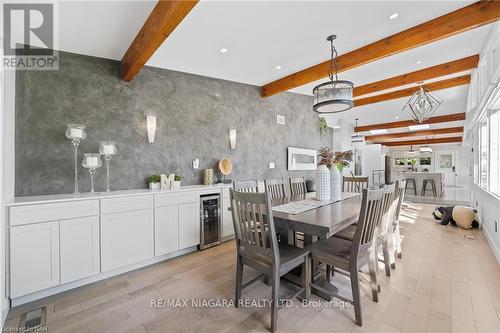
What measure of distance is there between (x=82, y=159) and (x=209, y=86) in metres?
2.26

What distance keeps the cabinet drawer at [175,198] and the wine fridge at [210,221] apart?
15 centimetres

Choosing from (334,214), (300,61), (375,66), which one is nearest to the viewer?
(334,214)

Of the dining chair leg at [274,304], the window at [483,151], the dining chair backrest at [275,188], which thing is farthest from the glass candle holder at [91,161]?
the window at [483,151]

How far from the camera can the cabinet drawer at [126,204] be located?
8.35 feet

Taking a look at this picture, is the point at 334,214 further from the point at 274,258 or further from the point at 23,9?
the point at 23,9

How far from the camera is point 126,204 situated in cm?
270

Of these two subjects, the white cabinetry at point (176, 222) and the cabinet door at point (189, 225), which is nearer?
the white cabinetry at point (176, 222)

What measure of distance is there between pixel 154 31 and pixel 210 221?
8.36ft

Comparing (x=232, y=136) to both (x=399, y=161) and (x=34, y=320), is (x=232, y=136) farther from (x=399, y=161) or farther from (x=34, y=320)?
(x=399, y=161)

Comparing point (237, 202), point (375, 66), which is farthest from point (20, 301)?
point (375, 66)

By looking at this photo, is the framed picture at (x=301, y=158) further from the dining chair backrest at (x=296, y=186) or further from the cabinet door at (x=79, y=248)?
the cabinet door at (x=79, y=248)

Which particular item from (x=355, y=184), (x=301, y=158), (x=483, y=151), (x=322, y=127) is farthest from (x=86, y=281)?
(x=483, y=151)

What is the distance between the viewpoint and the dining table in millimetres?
1732

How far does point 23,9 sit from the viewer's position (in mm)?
2121
